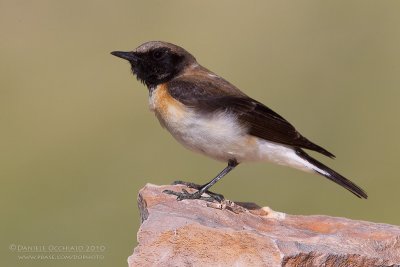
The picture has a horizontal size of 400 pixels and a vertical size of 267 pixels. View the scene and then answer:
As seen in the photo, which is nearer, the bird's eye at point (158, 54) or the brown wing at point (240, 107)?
the brown wing at point (240, 107)

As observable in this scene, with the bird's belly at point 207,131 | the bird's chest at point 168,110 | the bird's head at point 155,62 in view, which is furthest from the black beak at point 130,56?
the bird's belly at point 207,131

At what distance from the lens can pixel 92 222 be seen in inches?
480

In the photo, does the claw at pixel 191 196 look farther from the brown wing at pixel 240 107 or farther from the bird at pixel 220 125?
the brown wing at pixel 240 107

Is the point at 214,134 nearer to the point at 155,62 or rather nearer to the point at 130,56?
the point at 155,62

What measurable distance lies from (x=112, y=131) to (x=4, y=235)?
2808 mm

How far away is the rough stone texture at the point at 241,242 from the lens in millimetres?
7324

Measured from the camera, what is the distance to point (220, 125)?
9125 millimetres

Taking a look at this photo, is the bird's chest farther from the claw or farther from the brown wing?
the claw

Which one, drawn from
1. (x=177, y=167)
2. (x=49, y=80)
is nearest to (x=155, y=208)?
(x=177, y=167)

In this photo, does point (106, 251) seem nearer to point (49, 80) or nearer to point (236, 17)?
point (49, 80)

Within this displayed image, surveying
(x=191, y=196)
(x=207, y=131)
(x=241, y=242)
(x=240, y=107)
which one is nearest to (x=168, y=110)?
(x=207, y=131)

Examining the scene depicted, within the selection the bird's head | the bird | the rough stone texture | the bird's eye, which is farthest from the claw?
the bird's eye

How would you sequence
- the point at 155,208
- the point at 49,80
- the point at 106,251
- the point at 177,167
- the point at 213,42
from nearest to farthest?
1. the point at 155,208
2. the point at 106,251
3. the point at 177,167
4. the point at 49,80
5. the point at 213,42

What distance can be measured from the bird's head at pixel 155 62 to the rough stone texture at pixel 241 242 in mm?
1563
